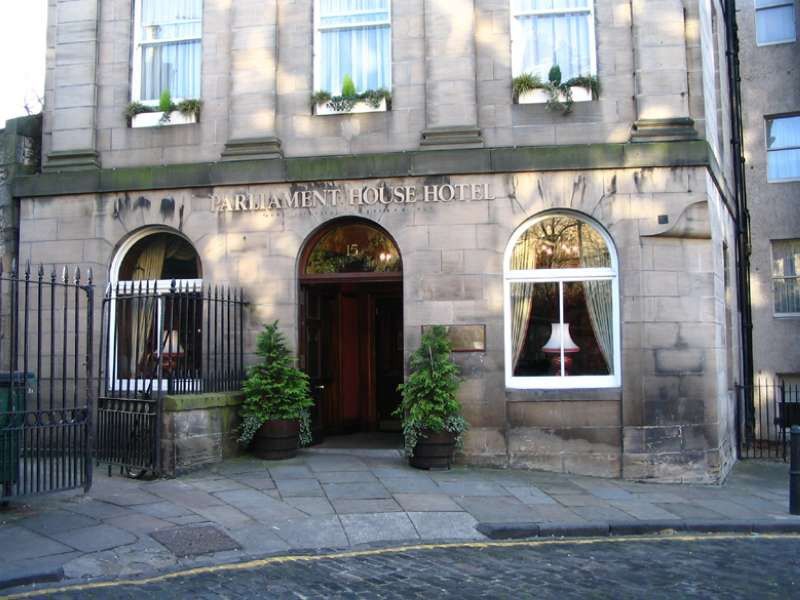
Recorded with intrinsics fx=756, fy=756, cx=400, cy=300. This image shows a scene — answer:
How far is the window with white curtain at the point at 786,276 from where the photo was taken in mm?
16203

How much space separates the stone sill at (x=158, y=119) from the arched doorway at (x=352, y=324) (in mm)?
2788

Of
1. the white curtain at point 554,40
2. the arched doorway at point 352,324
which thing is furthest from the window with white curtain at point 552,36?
the arched doorway at point 352,324

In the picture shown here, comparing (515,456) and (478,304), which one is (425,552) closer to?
(515,456)

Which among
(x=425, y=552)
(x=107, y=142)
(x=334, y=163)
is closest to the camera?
(x=425, y=552)

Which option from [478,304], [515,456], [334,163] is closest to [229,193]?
[334,163]

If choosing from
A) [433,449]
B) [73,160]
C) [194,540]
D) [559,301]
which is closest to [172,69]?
[73,160]

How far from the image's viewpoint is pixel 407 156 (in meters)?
11.1

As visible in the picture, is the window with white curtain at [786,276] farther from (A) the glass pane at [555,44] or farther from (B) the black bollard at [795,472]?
(B) the black bollard at [795,472]

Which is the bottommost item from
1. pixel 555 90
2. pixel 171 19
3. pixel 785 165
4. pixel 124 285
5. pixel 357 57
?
pixel 124 285

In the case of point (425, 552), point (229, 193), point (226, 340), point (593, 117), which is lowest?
point (425, 552)

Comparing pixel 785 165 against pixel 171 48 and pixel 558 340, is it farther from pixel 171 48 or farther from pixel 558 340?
pixel 171 48

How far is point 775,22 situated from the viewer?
16875 mm

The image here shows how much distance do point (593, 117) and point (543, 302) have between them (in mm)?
2798

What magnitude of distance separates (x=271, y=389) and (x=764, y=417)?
11.0 meters
